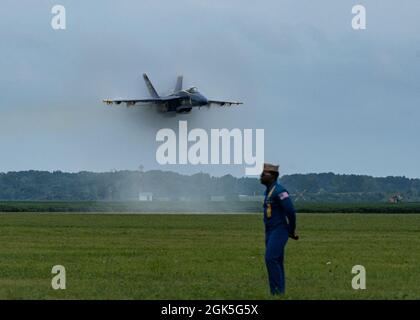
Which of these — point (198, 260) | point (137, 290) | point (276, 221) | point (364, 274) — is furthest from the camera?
point (198, 260)

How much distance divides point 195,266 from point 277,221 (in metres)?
8.65

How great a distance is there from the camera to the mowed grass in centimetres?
2003

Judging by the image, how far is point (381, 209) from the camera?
361ft

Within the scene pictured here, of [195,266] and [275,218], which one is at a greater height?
[275,218]

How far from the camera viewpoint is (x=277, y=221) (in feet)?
60.4

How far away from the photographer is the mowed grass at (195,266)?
789 inches

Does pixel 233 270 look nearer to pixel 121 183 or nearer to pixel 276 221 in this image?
pixel 276 221

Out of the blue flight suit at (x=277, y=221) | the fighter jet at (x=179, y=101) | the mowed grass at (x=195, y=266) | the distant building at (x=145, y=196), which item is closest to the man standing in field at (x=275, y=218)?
the blue flight suit at (x=277, y=221)

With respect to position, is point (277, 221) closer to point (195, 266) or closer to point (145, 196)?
point (195, 266)

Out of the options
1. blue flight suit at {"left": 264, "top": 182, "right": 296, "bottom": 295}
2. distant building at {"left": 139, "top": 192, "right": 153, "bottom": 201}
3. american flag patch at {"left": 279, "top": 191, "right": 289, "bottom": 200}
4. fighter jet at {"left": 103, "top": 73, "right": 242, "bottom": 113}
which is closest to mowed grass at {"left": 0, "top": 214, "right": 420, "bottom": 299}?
blue flight suit at {"left": 264, "top": 182, "right": 296, "bottom": 295}

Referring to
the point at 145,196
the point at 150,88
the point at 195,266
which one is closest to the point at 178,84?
the point at 150,88

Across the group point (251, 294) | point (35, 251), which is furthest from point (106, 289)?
point (35, 251)

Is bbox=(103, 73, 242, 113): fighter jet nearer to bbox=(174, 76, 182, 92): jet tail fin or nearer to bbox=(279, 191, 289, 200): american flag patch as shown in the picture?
bbox=(174, 76, 182, 92): jet tail fin
